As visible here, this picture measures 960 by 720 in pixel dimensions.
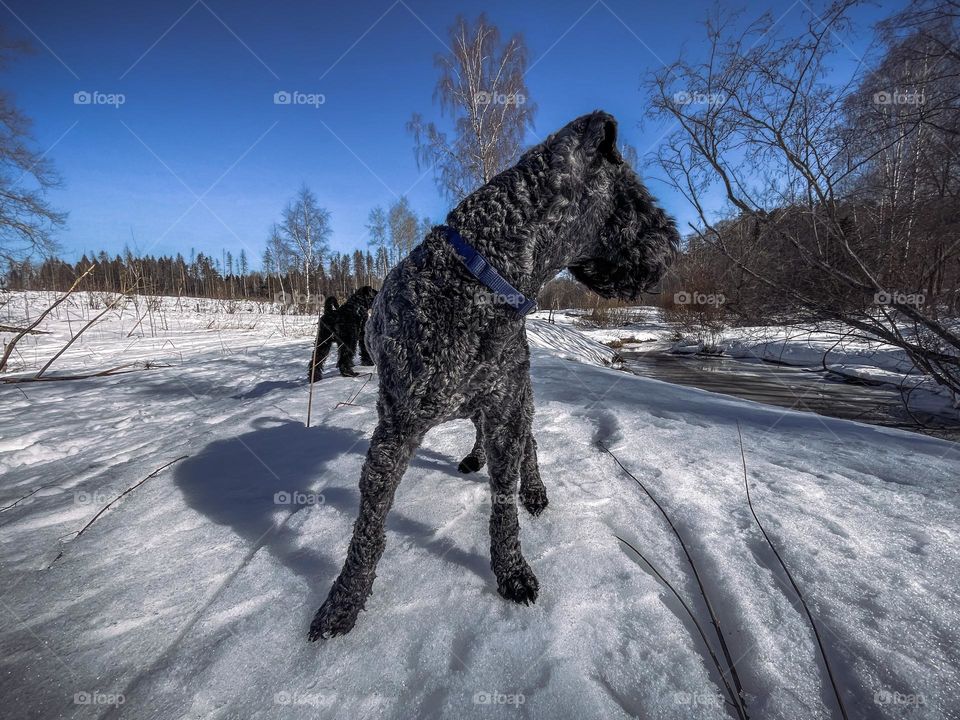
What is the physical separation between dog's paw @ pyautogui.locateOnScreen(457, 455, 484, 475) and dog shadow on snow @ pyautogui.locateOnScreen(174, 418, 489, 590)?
0.06m

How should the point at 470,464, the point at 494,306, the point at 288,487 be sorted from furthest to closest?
the point at 470,464, the point at 288,487, the point at 494,306

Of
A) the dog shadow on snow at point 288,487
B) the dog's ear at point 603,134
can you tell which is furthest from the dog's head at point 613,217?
the dog shadow on snow at point 288,487

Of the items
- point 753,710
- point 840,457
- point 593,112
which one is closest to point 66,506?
point 753,710

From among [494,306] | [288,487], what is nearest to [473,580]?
[494,306]

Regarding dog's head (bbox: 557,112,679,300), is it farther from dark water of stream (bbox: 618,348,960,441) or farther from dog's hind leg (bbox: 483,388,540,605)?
dark water of stream (bbox: 618,348,960,441)

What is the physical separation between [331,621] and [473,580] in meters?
0.57

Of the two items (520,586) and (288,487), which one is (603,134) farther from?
(288,487)

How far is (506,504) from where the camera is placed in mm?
1602

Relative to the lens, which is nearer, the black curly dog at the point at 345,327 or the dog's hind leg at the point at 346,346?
the black curly dog at the point at 345,327

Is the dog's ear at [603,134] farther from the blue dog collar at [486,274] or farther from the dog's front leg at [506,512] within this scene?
the dog's front leg at [506,512]

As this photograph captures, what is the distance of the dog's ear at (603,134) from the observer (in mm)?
1534

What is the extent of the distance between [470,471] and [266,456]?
1554 millimetres

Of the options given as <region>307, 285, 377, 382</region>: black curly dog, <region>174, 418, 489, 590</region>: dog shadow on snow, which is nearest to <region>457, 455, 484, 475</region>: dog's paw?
<region>174, 418, 489, 590</region>: dog shadow on snow

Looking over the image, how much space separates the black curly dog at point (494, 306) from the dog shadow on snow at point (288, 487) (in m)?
0.32
